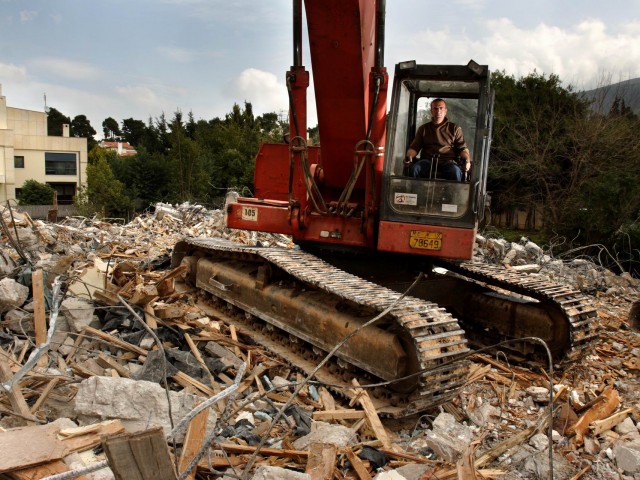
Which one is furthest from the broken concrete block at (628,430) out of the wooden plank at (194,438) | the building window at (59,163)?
the building window at (59,163)

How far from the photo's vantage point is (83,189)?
37.0 m

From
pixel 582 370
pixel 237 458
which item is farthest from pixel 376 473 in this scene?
pixel 582 370

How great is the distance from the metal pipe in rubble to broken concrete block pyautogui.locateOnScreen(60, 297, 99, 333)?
289 cm

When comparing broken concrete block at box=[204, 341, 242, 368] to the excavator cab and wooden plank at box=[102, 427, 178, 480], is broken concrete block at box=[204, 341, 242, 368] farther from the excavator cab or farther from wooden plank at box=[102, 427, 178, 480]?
wooden plank at box=[102, 427, 178, 480]

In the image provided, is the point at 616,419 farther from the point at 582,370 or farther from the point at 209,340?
the point at 209,340

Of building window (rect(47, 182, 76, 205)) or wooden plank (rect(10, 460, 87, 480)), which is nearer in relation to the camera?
wooden plank (rect(10, 460, 87, 480))

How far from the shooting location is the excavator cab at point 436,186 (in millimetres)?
5562

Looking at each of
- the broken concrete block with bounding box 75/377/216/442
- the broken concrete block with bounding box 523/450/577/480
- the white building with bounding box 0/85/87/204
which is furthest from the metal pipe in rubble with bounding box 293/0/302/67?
the white building with bounding box 0/85/87/204

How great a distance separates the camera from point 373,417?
4391mm

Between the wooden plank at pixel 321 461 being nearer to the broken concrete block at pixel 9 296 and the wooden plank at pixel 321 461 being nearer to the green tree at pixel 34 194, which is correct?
the broken concrete block at pixel 9 296

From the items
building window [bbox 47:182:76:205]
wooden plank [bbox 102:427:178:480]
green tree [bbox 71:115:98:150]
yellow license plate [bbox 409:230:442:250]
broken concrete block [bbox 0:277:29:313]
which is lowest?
building window [bbox 47:182:76:205]

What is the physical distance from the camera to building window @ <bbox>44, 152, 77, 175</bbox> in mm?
51375

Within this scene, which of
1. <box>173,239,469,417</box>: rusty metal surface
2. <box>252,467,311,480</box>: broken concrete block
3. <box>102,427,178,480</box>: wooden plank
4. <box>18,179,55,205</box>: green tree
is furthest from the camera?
<box>18,179,55,205</box>: green tree

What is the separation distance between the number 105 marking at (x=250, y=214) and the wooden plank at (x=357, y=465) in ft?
11.0
